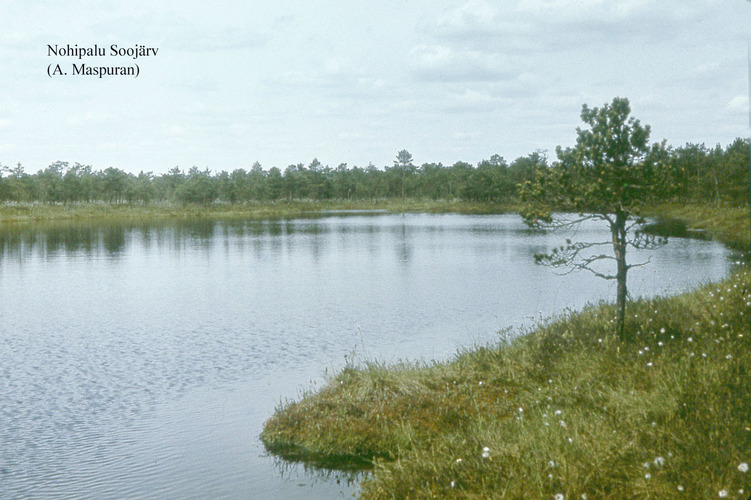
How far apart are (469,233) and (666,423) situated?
65.8m

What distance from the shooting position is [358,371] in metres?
15.4

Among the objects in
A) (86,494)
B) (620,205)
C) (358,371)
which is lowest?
(86,494)

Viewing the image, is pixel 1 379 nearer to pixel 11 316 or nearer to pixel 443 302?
pixel 11 316

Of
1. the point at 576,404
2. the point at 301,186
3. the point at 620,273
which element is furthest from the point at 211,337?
the point at 301,186

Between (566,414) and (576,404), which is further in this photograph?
(576,404)

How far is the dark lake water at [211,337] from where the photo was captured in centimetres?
1291

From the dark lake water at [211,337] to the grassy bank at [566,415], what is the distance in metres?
1.65

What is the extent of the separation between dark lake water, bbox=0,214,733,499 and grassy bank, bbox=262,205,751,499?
64.9 inches

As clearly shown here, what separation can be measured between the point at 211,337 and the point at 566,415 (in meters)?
16.1

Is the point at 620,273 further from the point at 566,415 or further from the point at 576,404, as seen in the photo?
the point at 566,415

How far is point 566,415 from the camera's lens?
35.7ft

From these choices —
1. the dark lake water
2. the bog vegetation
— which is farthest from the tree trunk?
the dark lake water

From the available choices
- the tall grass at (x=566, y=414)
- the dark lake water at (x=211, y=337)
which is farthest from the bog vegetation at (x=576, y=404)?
the dark lake water at (x=211, y=337)

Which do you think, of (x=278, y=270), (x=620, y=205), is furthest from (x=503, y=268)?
(x=620, y=205)
